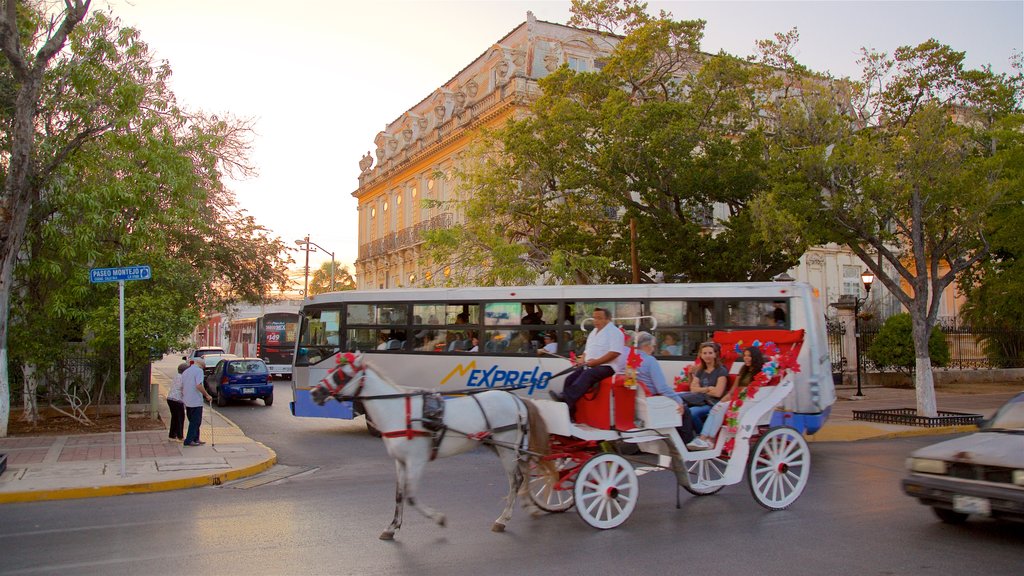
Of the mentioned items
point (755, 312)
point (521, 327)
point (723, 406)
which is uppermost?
point (755, 312)

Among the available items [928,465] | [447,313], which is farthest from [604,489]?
[447,313]

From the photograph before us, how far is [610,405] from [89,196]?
13270mm

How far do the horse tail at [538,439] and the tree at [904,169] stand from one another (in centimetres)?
1200

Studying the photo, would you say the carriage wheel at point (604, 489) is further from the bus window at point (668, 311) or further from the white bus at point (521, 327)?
the bus window at point (668, 311)

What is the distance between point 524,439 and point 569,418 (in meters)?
0.53

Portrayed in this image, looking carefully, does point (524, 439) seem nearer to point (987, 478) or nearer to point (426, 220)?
point (987, 478)

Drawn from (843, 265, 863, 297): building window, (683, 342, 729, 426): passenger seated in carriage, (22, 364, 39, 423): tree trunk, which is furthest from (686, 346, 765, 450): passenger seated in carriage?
(843, 265, 863, 297): building window

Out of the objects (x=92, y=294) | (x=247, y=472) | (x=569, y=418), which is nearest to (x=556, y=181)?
(x=92, y=294)

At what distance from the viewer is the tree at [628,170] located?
23.6 meters

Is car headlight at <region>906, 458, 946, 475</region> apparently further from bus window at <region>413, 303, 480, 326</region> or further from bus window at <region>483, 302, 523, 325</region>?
bus window at <region>413, 303, 480, 326</region>

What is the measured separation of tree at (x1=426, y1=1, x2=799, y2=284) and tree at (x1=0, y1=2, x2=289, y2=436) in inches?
378

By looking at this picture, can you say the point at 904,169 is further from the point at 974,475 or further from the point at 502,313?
the point at 974,475

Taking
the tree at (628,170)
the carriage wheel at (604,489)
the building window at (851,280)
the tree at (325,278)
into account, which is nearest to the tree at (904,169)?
the tree at (628,170)

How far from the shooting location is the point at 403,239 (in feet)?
157
